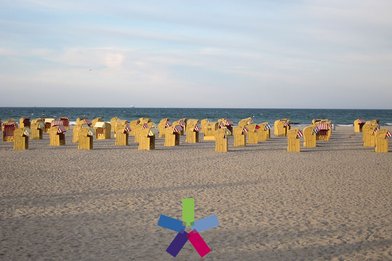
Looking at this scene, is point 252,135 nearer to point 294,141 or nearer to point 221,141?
point 294,141

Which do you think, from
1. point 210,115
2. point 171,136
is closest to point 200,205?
point 171,136

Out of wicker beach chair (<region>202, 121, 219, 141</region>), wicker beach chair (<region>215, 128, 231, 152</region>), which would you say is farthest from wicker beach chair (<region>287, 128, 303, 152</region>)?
wicker beach chair (<region>202, 121, 219, 141</region>)

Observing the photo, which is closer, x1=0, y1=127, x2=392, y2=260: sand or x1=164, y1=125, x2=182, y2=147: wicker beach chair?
x1=0, y1=127, x2=392, y2=260: sand

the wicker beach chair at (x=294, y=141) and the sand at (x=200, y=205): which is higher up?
the wicker beach chair at (x=294, y=141)

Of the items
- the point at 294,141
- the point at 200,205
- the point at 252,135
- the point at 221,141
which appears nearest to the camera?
the point at 200,205

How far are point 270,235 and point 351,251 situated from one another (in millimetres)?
1097

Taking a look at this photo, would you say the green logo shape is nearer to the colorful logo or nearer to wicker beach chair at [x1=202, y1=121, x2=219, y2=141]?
the colorful logo

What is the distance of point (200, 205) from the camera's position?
8.32 meters

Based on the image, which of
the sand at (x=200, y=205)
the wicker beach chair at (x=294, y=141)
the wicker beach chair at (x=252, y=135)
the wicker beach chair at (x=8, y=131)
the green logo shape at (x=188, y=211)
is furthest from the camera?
the wicker beach chair at (x=8, y=131)

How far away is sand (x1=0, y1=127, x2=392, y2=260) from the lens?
19.4ft

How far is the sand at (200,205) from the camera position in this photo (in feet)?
19.4

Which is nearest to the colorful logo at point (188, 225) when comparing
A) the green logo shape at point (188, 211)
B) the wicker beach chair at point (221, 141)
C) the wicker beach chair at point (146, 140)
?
the green logo shape at point (188, 211)

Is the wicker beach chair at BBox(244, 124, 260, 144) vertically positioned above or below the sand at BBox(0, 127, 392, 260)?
above

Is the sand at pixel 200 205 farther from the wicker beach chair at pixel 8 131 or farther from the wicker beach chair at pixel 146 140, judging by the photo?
the wicker beach chair at pixel 8 131
